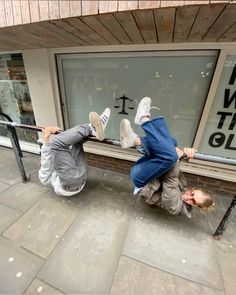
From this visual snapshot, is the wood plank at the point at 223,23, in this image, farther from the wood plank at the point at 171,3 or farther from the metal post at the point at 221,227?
the metal post at the point at 221,227

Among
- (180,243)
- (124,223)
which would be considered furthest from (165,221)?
(124,223)

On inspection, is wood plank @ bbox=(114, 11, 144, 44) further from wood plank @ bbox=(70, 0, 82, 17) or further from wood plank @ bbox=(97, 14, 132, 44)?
wood plank @ bbox=(70, 0, 82, 17)

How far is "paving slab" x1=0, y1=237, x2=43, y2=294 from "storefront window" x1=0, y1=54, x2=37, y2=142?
232 cm

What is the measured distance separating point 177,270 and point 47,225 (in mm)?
1443

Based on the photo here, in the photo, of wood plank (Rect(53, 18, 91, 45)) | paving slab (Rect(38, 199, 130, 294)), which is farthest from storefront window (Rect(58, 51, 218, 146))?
paving slab (Rect(38, 199, 130, 294))

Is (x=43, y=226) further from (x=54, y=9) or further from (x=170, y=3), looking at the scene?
(x=170, y=3)

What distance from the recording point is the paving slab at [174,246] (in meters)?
1.57

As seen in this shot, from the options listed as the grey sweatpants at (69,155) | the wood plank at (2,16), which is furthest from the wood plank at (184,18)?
the wood plank at (2,16)

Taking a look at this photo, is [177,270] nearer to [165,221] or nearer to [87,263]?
[165,221]

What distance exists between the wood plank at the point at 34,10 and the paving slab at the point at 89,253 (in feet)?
6.63

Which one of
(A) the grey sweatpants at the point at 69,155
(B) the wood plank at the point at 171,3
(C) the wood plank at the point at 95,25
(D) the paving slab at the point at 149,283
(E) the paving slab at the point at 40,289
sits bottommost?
(E) the paving slab at the point at 40,289

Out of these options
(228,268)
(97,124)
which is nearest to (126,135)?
(97,124)

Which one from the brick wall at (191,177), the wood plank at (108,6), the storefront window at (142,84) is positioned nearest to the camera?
the wood plank at (108,6)

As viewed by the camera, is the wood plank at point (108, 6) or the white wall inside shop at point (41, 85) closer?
the wood plank at point (108, 6)
